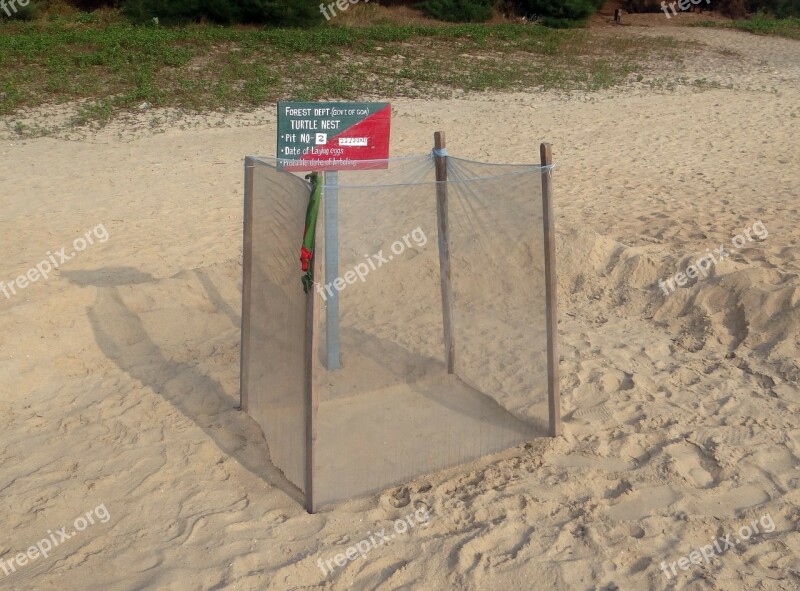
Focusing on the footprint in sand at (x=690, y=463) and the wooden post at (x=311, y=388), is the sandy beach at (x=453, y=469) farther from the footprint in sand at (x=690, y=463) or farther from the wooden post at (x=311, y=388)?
the wooden post at (x=311, y=388)


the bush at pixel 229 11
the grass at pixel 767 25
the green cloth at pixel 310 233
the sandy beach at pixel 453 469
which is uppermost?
the green cloth at pixel 310 233

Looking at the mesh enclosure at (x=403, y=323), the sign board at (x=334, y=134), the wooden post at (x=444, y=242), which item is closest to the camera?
the mesh enclosure at (x=403, y=323)

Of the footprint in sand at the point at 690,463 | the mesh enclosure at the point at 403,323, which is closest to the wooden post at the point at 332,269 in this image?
the mesh enclosure at the point at 403,323

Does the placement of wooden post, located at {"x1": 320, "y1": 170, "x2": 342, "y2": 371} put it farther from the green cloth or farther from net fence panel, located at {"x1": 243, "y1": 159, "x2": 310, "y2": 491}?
the green cloth

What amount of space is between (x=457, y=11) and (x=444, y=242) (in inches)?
754

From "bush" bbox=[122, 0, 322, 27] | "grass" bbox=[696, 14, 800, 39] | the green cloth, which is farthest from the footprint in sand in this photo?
"grass" bbox=[696, 14, 800, 39]

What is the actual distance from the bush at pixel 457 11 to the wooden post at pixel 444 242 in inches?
736

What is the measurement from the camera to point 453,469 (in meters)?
3.99

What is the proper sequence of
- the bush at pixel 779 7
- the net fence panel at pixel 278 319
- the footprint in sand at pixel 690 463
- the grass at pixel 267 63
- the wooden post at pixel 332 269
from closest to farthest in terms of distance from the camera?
the net fence panel at pixel 278 319 → the footprint in sand at pixel 690 463 → the wooden post at pixel 332 269 → the grass at pixel 267 63 → the bush at pixel 779 7

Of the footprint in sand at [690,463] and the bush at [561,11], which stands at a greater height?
the bush at [561,11]

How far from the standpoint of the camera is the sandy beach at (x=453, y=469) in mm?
3268

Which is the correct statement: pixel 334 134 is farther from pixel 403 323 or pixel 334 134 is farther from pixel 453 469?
pixel 453 469

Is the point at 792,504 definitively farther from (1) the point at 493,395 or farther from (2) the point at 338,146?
(2) the point at 338,146

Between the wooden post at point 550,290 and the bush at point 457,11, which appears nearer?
the wooden post at point 550,290
